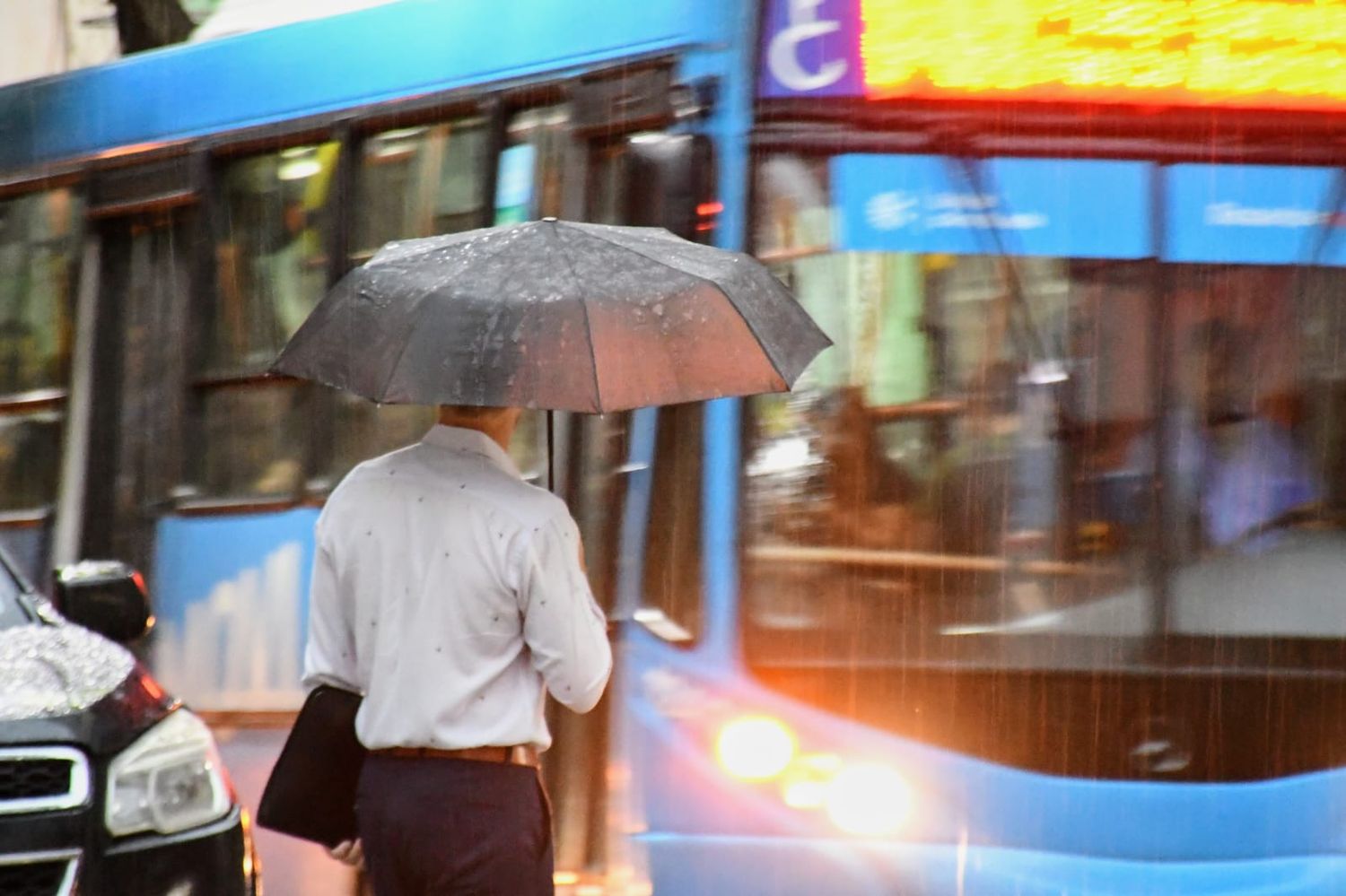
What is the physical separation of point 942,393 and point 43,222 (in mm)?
4209

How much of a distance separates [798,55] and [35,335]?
384 cm

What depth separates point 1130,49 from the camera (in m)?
6.05

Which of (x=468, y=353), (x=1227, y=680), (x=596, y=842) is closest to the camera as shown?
(x=468, y=353)

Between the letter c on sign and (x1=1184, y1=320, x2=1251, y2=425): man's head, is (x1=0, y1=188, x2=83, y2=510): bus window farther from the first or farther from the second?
(x1=1184, y1=320, x2=1251, y2=425): man's head

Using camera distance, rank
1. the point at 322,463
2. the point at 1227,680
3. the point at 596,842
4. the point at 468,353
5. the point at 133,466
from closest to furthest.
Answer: the point at 468,353
the point at 1227,680
the point at 596,842
the point at 322,463
the point at 133,466

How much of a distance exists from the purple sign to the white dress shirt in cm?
262

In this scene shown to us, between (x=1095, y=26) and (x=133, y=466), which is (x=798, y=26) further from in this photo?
(x=133, y=466)

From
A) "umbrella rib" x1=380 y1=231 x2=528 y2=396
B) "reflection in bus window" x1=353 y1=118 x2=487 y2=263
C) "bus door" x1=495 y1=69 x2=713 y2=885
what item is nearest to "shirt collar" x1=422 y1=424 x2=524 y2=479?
"umbrella rib" x1=380 y1=231 x2=528 y2=396

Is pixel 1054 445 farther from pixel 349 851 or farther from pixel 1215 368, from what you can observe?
pixel 349 851

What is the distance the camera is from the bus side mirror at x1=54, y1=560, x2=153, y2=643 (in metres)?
5.29

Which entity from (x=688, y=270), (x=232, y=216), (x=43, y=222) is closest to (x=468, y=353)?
(x=688, y=270)

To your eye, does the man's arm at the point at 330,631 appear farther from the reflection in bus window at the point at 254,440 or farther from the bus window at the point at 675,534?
the reflection in bus window at the point at 254,440

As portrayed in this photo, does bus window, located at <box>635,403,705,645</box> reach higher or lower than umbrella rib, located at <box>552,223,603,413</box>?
lower

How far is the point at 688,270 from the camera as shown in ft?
13.9
